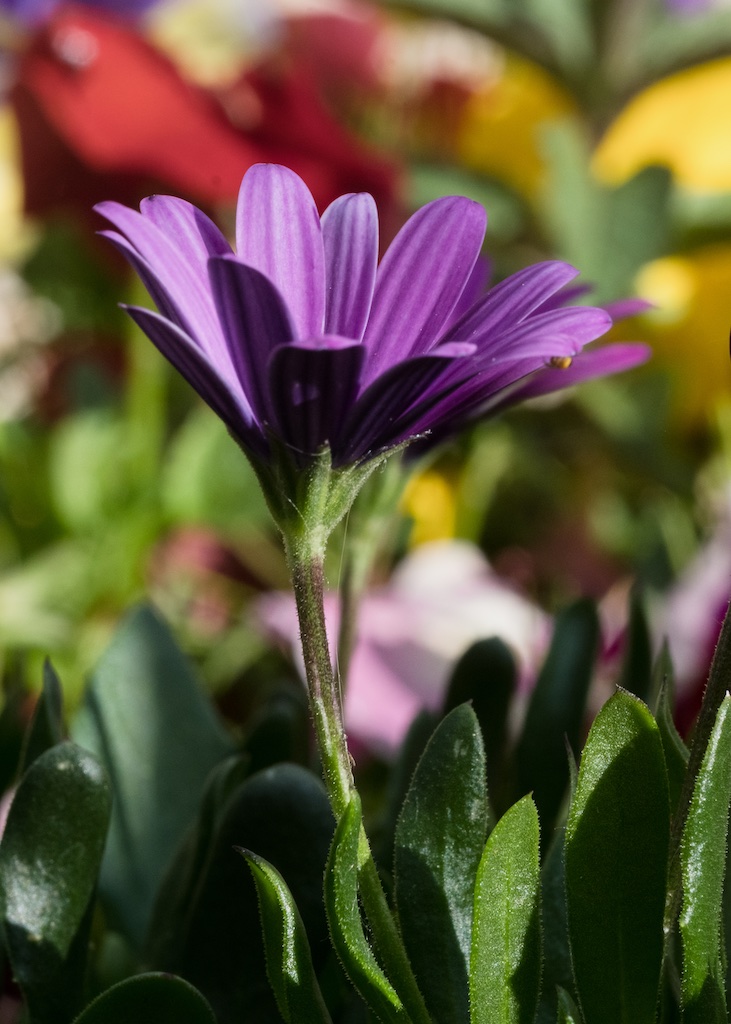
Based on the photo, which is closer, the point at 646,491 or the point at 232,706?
the point at 232,706

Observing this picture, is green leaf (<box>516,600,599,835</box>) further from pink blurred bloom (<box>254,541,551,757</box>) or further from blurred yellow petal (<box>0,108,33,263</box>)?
blurred yellow petal (<box>0,108,33,263</box>)

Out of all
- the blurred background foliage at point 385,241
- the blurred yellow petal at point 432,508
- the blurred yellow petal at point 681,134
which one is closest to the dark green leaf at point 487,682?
the blurred background foliage at point 385,241

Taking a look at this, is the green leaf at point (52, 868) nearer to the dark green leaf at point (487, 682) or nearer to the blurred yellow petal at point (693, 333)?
the dark green leaf at point (487, 682)

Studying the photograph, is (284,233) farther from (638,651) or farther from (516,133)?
(516,133)

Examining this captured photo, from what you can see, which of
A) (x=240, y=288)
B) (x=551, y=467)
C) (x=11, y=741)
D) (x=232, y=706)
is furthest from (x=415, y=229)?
(x=551, y=467)

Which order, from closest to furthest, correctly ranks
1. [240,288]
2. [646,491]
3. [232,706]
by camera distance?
[240,288]
[232,706]
[646,491]

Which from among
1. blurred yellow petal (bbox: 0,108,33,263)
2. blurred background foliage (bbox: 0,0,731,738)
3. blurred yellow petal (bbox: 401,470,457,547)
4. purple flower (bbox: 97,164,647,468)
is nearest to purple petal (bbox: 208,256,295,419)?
purple flower (bbox: 97,164,647,468)

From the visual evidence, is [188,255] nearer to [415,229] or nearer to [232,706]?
[415,229]
